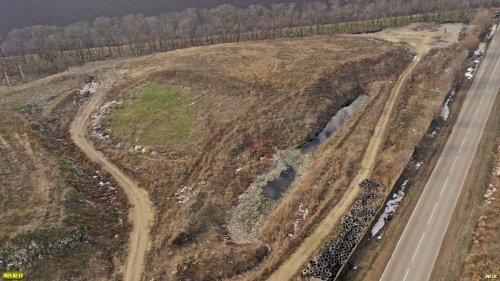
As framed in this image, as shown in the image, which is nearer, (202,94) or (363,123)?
(363,123)

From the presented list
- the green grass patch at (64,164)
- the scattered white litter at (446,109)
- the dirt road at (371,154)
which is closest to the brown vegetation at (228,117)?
the dirt road at (371,154)

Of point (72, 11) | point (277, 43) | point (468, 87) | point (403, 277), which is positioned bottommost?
point (403, 277)

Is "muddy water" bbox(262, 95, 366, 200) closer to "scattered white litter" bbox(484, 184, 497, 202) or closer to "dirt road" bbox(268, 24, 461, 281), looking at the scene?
"dirt road" bbox(268, 24, 461, 281)

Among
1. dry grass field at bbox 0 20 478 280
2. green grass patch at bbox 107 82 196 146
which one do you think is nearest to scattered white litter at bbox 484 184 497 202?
dry grass field at bbox 0 20 478 280

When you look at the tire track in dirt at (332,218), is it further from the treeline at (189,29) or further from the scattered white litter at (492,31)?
the treeline at (189,29)

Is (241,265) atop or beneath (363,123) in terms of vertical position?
beneath

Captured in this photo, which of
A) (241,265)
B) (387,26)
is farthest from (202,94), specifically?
(387,26)

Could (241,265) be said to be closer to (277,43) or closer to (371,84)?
(371,84)
